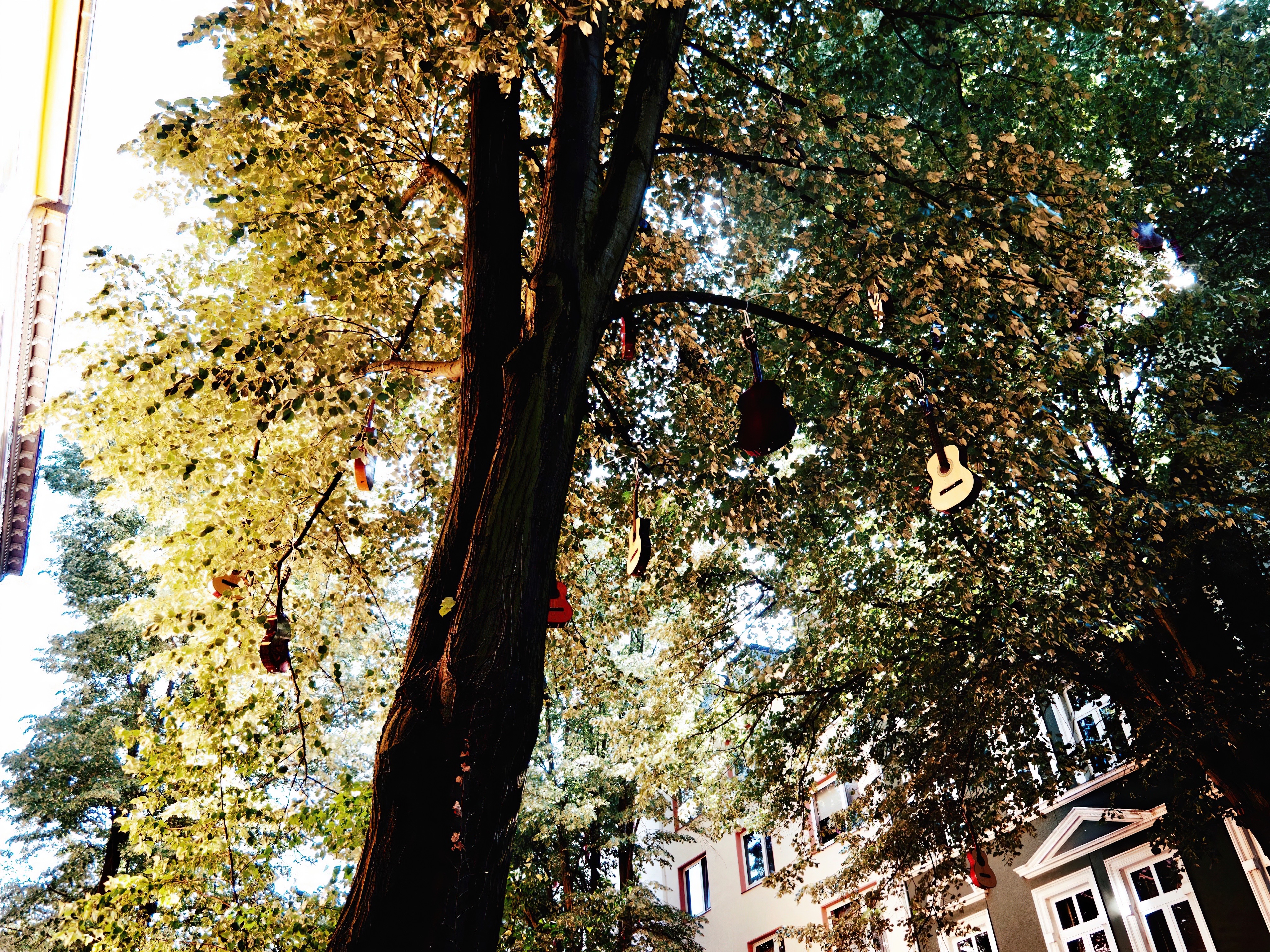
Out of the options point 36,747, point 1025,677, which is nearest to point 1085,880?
point 1025,677

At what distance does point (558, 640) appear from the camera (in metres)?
9.04

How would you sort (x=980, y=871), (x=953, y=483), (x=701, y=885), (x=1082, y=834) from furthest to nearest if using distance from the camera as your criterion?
(x=701, y=885)
(x=1082, y=834)
(x=980, y=871)
(x=953, y=483)

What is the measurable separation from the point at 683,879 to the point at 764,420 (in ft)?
79.1

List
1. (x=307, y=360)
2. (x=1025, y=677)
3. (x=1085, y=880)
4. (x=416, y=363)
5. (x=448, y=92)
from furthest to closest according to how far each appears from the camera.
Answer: (x=1085, y=880) < (x=1025, y=677) < (x=448, y=92) < (x=307, y=360) < (x=416, y=363)

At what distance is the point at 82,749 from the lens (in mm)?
17516

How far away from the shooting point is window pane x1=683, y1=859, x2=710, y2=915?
2416 centimetres

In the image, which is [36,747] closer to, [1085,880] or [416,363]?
[416,363]

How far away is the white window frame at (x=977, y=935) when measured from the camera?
48.8 ft

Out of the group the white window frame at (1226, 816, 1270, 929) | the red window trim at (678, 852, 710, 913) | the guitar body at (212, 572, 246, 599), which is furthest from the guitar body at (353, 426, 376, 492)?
the red window trim at (678, 852, 710, 913)

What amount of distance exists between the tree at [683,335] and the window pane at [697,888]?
1523 cm

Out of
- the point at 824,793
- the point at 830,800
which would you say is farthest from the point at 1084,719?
the point at 824,793

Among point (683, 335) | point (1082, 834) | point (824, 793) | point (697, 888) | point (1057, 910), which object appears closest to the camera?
point (683, 335)

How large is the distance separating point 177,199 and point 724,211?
17.3 ft

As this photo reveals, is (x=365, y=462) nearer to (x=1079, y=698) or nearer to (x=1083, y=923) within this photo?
(x=1079, y=698)
